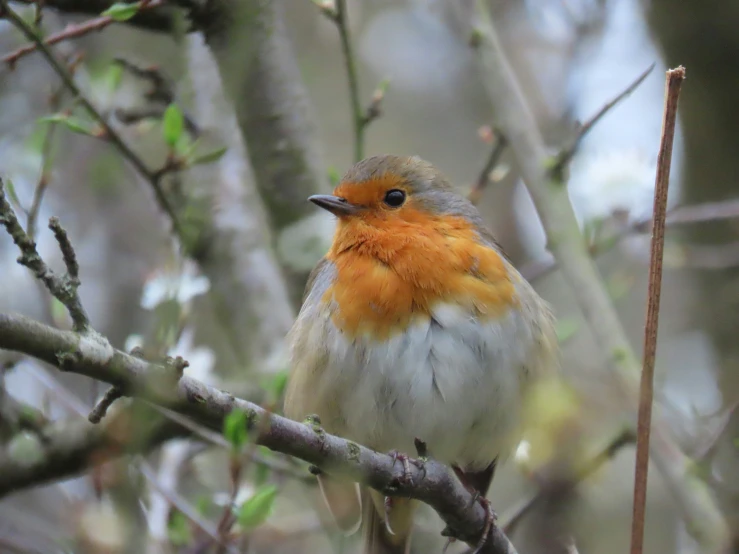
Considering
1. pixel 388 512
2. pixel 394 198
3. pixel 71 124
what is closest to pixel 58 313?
pixel 71 124

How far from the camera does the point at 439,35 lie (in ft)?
24.8

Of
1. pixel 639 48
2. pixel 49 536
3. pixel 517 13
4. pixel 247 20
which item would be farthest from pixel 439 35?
pixel 49 536

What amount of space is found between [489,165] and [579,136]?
1.93 feet

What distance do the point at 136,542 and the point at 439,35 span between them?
587 centimetres

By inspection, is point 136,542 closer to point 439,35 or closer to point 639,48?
point 639,48

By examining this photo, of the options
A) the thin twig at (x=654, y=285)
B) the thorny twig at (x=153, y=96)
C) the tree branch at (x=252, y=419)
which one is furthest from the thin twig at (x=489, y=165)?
the thin twig at (x=654, y=285)

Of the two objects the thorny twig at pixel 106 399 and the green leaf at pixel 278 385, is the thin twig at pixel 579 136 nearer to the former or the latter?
the green leaf at pixel 278 385

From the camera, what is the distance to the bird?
2916 millimetres

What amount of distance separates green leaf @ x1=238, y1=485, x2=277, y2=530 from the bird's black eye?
139cm

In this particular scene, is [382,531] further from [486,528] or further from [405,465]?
[405,465]

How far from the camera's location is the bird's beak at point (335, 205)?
11.0ft

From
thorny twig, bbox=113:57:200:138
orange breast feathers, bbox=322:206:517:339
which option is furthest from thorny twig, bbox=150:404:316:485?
thorny twig, bbox=113:57:200:138

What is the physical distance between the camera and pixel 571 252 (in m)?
3.44

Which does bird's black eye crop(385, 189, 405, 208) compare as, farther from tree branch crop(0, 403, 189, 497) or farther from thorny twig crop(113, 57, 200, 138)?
tree branch crop(0, 403, 189, 497)
